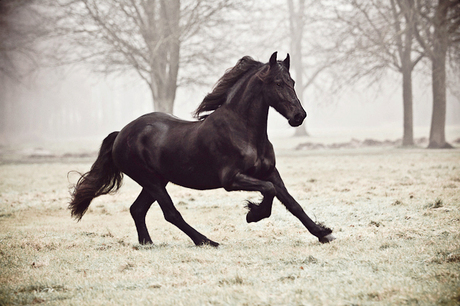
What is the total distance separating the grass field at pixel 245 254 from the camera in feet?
10.5

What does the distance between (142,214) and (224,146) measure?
4.68 feet

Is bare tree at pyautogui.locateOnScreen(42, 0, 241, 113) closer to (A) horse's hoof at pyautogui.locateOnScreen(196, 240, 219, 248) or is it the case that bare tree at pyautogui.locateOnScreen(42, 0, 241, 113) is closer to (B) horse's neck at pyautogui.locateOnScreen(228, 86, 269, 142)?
(B) horse's neck at pyautogui.locateOnScreen(228, 86, 269, 142)

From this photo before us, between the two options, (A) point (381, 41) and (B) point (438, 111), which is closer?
(A) point (381, 41)

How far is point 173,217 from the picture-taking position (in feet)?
17.1

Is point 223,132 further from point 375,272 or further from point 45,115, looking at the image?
point 45,115

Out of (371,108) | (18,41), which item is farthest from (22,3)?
(371,108)

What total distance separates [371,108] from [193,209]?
2338 inches

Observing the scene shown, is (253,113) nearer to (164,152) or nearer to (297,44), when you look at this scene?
(164,152)

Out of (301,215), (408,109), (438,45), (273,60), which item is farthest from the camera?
(408,109)

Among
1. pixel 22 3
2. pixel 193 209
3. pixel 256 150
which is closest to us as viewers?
pixel 256 150

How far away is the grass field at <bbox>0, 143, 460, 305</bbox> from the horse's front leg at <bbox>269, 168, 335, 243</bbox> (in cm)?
13

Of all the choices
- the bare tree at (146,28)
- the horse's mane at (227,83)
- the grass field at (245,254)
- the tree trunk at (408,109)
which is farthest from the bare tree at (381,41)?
the horse's mane at (227,83)

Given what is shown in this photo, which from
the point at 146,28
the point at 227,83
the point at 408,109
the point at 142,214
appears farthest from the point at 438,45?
the point at 142,214

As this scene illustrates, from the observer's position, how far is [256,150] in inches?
190
